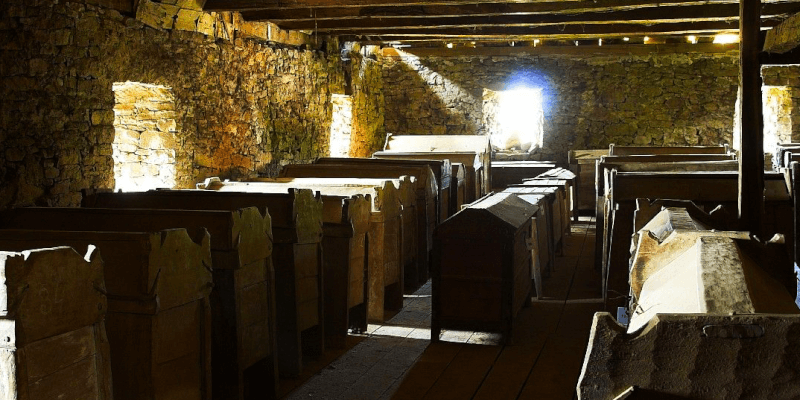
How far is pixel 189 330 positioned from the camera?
3275 millimetres

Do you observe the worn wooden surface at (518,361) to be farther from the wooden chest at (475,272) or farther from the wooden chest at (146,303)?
the wooden chest at (146,303)

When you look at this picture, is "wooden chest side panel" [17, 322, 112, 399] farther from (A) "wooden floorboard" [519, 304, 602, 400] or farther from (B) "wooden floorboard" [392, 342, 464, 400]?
(A) "wooden floorboard" [519, 304, 602, 400]

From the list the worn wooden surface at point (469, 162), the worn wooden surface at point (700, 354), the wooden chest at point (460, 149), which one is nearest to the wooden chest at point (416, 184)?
the worn wooden surface at point (469, 162)

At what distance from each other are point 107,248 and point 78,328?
0.48 meters

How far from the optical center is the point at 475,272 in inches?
201

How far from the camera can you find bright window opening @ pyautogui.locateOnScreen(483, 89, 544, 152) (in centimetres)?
1438

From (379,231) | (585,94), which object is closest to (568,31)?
(585,94)

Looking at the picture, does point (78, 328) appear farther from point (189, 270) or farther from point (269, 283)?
point (269, 283)

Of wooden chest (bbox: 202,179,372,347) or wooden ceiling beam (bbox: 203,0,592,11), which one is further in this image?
wooden ceiling beam (bbox: 203,0,592,11)

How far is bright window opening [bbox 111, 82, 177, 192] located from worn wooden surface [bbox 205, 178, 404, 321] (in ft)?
4.84

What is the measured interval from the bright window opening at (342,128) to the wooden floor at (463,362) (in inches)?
251

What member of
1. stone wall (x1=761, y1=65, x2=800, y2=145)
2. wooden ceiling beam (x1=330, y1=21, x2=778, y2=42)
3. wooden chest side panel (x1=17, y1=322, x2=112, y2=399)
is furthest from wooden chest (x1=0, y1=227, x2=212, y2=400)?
stone wall (x1=761, y1=65, x2=800, y2=145)

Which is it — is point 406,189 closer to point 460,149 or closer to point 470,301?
point 470,301

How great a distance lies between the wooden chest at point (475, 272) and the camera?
16.5ft
